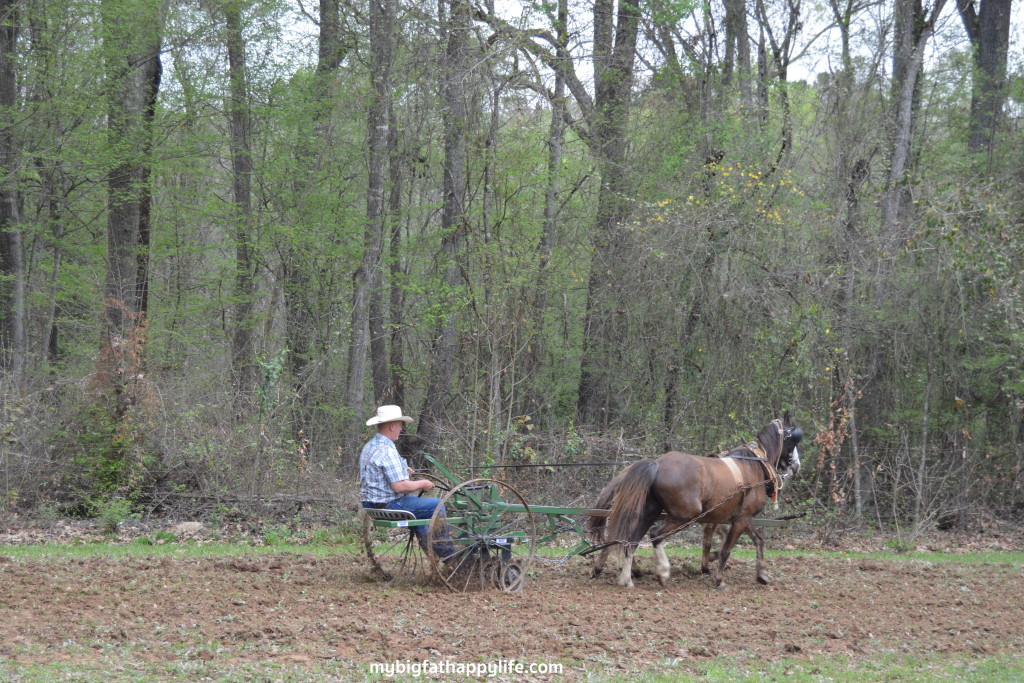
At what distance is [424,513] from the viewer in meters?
8.20

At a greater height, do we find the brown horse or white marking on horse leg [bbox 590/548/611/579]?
the brown horse

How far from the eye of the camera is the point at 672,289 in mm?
Answer: 16531

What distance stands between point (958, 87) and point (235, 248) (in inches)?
616

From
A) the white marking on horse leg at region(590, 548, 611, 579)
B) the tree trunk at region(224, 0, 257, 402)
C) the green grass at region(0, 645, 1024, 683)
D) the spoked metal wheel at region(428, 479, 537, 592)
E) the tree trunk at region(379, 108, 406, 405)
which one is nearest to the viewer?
the green grass at region(0, 645, 1024, 683)

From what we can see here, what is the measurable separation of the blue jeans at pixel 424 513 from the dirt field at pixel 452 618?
0.38 metres

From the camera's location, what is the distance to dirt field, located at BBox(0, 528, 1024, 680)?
6270 millimetres

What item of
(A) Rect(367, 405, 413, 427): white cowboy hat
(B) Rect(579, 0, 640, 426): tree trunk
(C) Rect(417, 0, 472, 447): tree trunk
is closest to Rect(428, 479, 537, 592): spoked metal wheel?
(A) Rect(367, 405, 413, 427): white cowboy hat

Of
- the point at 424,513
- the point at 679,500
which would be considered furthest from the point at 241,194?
the point at 679,500

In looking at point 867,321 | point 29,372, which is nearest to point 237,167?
point 29,372

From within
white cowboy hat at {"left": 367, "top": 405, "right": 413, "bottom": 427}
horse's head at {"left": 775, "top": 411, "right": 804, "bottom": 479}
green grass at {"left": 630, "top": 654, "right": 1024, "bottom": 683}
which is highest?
white cowboy hat at {"left": 367, "top": 405, "right": 413, "bottom": 427}

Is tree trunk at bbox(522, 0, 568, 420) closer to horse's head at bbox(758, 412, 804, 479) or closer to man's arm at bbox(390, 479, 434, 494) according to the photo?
horse's head at bbox(758, 412, 804, 479)

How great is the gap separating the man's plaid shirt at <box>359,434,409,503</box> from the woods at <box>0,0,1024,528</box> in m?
4.76

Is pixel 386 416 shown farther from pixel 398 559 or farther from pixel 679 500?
pixel 679 500

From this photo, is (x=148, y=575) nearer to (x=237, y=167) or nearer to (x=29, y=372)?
(x=29, y=372)
